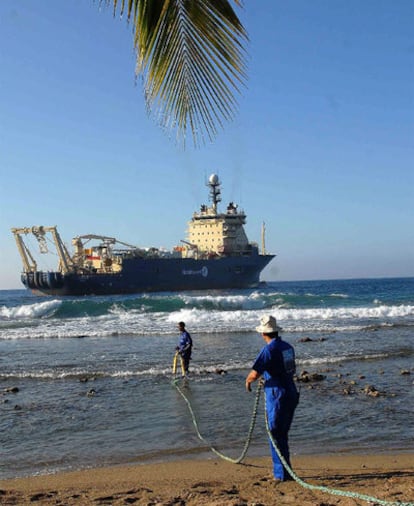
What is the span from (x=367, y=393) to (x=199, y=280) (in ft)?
148

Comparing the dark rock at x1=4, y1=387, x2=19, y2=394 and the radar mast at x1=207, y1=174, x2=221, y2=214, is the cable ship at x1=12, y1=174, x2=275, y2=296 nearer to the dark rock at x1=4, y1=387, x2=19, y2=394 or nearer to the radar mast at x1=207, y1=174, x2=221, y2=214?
the radar mast at x1=207, y1=174, x2=221, y2=214

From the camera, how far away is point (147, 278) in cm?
5184

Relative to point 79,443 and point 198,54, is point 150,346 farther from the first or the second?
point 198,54

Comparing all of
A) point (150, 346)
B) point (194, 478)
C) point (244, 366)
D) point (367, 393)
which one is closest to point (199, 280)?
point (150, 346)

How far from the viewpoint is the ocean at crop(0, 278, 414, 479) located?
20.1 feet

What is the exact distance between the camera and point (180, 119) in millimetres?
3131

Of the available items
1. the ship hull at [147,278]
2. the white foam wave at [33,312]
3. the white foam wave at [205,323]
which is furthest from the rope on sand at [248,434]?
the ship hull at [147,278]

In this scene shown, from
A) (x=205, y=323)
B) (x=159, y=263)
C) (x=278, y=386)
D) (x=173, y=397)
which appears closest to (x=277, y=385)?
(x=278, y=386)

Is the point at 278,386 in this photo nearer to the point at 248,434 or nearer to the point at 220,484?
the point at 220,484

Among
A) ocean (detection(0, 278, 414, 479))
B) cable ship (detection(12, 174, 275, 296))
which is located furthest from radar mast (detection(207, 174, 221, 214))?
ocean (detection(0, 278, 414, 479))

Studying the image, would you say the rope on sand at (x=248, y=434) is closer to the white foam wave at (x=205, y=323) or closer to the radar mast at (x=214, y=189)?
the white foam wave at (x=205, y=323)

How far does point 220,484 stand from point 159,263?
4737 centimetres

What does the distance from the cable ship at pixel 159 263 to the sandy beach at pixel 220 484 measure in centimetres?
4618

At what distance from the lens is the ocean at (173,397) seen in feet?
20.1
